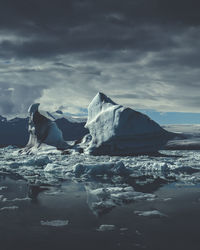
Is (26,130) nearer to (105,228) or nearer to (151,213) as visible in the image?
(151,213)

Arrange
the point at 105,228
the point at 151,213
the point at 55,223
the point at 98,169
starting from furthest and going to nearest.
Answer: the point at 98,169 < the point at 151,213 < the point at 55,223 < the point at 105,228

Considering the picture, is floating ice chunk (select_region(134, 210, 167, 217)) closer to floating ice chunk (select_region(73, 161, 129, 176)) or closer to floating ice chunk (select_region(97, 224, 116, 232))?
floating ice chunk (select_region(97, 224, 116, 232))

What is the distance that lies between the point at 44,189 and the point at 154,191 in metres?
4.14

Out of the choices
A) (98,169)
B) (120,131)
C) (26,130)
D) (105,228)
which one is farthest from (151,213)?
(26,130)

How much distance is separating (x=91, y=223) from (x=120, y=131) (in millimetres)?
16880

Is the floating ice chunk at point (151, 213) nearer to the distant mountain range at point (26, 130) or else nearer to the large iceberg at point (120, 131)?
the large iceberg at point (120, 131)

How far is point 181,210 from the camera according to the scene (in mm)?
8055

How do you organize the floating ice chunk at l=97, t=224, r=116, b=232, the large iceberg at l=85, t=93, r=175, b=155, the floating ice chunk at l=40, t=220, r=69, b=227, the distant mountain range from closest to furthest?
the floating ice chunk at l=97, t=224, r=116, b=232
the floating ice chunk at l=40, t=220, r=69, b=227
the large iceberg at l=85, t=93, r=175, b=155
the distant mountain range

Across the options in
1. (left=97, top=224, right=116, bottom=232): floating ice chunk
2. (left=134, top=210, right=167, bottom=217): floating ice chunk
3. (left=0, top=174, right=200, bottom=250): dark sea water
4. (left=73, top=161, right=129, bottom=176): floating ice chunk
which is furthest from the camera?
(left=73, top=161, right=129, bottom=176): floating ice chunk

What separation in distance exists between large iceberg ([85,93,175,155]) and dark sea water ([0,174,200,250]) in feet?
44.1

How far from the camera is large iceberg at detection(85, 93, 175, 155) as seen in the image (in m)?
23.7

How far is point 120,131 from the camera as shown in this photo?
23594 mm

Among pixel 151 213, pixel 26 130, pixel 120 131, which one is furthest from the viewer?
pixel 26 130

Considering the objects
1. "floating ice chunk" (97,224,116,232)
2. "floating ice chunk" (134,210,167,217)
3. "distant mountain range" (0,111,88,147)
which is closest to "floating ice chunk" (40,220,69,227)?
"floating ice chunk" (97,224,116,232)
